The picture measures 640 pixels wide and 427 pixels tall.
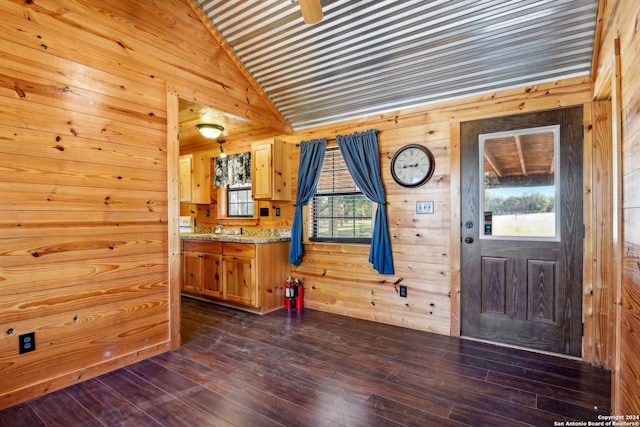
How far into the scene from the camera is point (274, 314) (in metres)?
3.94

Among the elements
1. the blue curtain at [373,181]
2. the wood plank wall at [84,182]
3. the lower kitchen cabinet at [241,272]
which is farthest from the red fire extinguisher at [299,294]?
the wood plank wall at [84,182]

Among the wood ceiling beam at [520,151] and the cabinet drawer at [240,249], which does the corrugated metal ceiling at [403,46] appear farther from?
the cabinet drawer at [240,249]

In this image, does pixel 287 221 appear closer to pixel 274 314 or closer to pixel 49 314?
pixel 274 314

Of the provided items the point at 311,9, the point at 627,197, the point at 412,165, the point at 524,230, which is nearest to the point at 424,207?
the point at 412,165

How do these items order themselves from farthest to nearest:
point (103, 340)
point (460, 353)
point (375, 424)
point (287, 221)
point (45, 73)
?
1. point (287, 221)
2. point (460, 353)
3. point (103, 340)
4. point (45, 73)
5. point (375, 424)

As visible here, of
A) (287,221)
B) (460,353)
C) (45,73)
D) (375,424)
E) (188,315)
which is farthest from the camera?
(287,221)

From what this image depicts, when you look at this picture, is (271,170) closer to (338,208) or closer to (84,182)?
(338,208)

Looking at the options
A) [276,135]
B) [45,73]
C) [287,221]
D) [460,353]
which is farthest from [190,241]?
[460,353]

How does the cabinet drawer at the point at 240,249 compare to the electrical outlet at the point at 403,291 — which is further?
the cabinet drawer at the point at 240,249

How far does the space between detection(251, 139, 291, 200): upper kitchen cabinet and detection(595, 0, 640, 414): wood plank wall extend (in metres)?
3.28

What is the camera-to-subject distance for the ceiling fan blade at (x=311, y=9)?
5.80 ft

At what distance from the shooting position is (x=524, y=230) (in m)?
2.88

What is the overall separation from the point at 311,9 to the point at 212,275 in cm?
350

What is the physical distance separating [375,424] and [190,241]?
Result: 3.63m
